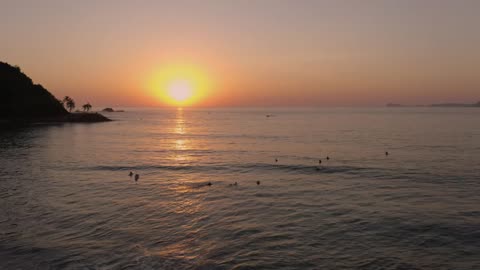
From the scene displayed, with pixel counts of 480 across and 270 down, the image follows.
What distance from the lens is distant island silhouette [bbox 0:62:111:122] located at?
151 metres

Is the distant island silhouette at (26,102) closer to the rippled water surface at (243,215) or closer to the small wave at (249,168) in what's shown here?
the rippled water surface at (243,215)

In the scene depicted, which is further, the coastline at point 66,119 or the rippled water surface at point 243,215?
the coastline at point 66,119

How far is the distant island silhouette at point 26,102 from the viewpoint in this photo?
5930 inches

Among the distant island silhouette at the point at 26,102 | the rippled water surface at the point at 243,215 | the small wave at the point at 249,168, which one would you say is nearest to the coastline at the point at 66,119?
the distant island silhouette at the point at 26,102

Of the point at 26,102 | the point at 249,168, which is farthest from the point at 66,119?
the point at 249,168

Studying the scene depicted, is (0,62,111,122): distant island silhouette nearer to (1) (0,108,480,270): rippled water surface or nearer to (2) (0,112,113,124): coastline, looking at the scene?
(2) (0,112,113,124): coastline

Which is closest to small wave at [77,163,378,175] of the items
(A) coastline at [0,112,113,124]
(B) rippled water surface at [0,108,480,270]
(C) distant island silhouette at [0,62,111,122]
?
(B) rippled water surface at [0,108,480,270]

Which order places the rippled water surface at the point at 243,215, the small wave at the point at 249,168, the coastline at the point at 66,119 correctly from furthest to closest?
the coastline at the point at 66,119, the small wave at the point at 249,168, the rippled water surface at the point at 243,215

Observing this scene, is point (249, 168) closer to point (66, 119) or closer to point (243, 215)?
point (243, 215)

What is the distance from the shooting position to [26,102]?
157 metres

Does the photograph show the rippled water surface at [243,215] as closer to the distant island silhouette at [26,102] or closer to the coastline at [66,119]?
the distant island silhouette at [26,102]

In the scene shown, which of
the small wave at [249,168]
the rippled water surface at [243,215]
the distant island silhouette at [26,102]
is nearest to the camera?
the rippled water surface at [243,215]

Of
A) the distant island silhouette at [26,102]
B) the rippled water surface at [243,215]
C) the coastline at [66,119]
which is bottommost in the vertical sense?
the rippled water surface at [243,215]

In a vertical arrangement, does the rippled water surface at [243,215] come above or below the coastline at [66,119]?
below
